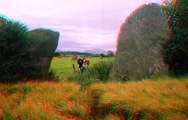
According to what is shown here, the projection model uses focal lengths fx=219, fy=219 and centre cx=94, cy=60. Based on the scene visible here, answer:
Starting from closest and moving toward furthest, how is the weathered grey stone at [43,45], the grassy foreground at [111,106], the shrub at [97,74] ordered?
the grassy foreground at [111,106] < the shrub at [97,74] < the weathered grey stone at [43,45]

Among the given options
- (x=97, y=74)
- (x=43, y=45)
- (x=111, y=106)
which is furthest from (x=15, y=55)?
(x=111, y=106)

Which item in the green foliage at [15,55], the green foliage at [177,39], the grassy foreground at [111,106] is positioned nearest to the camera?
the grassy foreground at [111,106]

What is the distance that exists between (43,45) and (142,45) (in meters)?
4.66

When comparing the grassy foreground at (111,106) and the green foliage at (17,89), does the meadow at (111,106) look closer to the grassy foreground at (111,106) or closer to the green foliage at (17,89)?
the grassy foreground at (111,106)

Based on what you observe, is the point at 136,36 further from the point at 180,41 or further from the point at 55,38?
the point at 55,38

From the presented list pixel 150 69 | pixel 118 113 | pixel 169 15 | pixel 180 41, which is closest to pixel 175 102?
pixel 118 113

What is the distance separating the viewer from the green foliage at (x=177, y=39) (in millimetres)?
7211

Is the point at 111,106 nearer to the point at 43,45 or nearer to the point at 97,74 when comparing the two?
the point at 97,74

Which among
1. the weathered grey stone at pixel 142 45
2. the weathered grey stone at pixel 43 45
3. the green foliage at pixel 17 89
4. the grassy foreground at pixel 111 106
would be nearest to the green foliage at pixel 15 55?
the weathered grey stone at pixel 43 45

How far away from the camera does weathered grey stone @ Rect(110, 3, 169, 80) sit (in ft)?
22.9

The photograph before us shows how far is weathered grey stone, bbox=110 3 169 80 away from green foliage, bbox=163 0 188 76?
13.8 inches

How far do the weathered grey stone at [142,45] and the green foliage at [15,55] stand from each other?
3251 mm

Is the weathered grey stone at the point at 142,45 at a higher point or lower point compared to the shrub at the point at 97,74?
higher

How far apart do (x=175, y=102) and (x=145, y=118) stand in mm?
514
